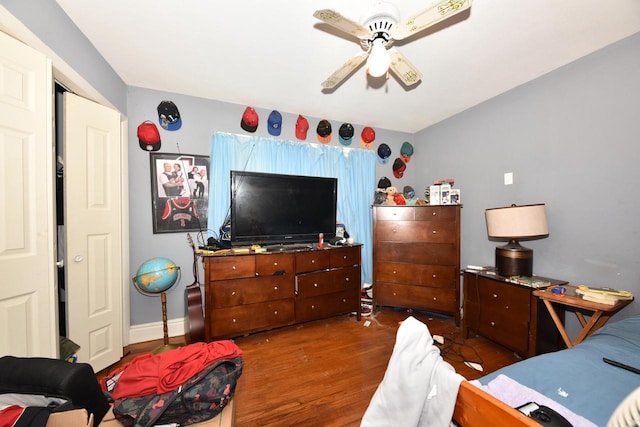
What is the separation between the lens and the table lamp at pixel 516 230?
6.29ft

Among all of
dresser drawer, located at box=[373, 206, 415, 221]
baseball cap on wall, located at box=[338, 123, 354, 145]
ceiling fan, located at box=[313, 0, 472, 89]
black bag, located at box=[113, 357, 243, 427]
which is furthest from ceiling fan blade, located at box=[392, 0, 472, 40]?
black bag, located at box=[113, 357, 243, 427]

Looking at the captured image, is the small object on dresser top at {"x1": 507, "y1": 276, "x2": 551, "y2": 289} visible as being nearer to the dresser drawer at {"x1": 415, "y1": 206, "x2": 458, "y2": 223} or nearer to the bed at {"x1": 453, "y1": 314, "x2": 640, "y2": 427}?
the bed at {"x1": 453, "y1": 314, "x2": 640, "y2": 427}

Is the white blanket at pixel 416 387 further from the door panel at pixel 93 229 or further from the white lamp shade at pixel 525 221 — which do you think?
the door panel at pixel 93 229

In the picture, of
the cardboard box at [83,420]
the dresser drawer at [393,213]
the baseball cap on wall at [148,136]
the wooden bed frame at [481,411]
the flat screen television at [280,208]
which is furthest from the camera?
the dresser drawer at [393,213]

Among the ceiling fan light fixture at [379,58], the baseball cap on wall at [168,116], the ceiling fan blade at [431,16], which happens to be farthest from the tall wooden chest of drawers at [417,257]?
the baseball cap on wall at [168,116]

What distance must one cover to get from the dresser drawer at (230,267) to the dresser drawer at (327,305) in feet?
2.14

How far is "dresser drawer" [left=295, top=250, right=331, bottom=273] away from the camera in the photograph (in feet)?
8.03

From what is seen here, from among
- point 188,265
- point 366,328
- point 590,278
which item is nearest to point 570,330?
point 590,278

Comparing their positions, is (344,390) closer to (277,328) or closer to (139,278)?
(277,328)

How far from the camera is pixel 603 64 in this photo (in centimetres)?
181

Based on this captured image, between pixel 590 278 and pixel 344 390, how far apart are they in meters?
2.21

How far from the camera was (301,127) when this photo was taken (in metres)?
2.85

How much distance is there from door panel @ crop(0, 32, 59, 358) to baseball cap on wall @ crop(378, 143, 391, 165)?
322cm

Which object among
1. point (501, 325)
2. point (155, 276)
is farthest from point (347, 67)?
point (501, 325)
